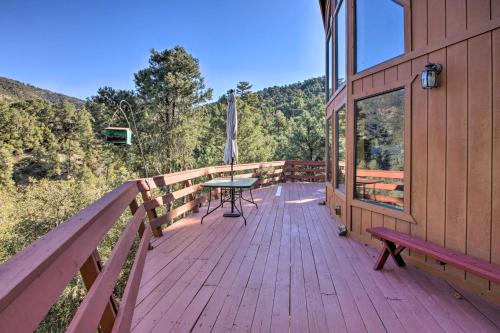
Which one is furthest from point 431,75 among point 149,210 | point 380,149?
point 149,210

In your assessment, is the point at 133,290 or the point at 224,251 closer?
the point at 133,290

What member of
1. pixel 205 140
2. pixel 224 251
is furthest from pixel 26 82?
pixel 224 251

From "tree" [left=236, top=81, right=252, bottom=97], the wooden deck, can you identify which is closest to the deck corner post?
the wooden deck

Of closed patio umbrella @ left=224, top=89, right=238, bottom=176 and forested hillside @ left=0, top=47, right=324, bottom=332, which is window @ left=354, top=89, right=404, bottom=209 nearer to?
closed patio umbrella @ left=224, top=89, right=238, bottom=176

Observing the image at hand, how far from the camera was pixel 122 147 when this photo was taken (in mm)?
21297

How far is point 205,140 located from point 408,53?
1970cm

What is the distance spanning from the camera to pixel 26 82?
39312 millimetres

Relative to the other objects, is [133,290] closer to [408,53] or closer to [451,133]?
[451,133]

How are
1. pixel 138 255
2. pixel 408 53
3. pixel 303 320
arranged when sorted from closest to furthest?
pixel 303 320
pixel 138 255
pixel 408 53

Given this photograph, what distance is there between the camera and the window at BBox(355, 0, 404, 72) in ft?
10.6

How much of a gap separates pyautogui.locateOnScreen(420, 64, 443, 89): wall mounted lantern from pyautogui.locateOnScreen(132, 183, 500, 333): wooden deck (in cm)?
178

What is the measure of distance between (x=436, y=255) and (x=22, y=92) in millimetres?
49721

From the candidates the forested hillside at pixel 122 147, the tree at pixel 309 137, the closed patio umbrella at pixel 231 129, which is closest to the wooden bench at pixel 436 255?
the closed patio umbrella at pixel 231 129

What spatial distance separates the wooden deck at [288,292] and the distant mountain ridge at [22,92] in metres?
37.6
